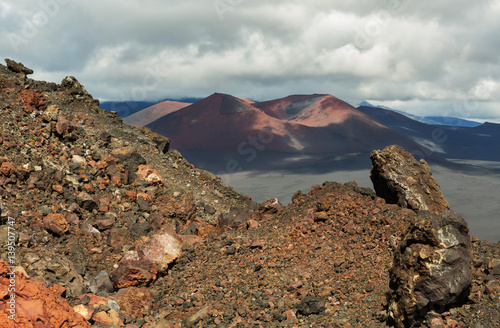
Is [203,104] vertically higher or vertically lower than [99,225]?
higher

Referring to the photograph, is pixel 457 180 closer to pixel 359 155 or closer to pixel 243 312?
pixel 359 155

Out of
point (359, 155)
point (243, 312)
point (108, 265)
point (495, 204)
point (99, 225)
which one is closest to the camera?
point (243, 312)

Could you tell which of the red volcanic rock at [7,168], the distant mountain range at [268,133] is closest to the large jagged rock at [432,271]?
the red volcanic rock at [7,168]

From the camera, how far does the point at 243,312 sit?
Result: 755 cm

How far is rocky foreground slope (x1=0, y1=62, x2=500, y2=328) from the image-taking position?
20.7ft

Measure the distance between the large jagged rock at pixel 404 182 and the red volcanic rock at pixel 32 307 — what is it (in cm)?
1042

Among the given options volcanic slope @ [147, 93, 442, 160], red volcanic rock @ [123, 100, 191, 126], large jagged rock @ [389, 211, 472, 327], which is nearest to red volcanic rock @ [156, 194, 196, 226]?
large jagged rock @ [389, 211, 472, 327]

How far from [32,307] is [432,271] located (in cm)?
653

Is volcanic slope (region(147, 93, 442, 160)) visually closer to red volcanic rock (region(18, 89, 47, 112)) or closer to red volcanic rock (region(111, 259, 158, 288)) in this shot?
red volcanic rock (region(18, 89, 47, 112))

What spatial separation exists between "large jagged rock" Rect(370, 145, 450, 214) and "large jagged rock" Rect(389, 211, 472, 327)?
6370 mm

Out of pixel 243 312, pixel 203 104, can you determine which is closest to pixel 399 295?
pixel 243 312

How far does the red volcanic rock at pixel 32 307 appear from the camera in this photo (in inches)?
222

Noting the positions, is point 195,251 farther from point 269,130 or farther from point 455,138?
point 455,138

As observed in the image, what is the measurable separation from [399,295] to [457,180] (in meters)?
45.2
